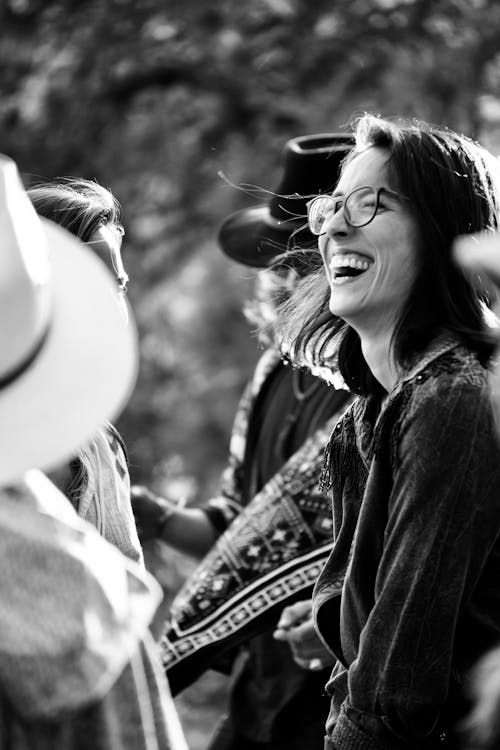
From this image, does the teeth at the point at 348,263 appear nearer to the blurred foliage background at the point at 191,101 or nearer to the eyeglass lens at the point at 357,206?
the eyeglass lens at the point at 357,206

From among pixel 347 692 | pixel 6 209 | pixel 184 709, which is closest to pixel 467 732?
pixel 347 692

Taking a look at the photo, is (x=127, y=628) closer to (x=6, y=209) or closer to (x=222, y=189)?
(x=6, y=209)

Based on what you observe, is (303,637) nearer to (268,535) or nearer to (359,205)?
(268,535)

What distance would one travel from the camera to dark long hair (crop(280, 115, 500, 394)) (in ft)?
8.01

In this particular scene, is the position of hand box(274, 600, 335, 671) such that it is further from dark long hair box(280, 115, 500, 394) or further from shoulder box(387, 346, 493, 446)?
shoulder box(387, 346, 493, 446)

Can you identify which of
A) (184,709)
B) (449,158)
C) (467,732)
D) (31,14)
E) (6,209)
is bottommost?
(184,709)

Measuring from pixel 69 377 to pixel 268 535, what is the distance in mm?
1596

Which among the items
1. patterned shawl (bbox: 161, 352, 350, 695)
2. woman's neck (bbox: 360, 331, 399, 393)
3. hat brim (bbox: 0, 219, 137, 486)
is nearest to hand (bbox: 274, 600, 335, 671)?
patterned shawl (bbox: 161, 352, 350, 695)

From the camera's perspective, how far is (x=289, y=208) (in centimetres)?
384

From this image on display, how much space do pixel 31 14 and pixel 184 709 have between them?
3812 millimetres

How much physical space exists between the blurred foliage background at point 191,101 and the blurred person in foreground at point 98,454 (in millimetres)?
3633

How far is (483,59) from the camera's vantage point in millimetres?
6703

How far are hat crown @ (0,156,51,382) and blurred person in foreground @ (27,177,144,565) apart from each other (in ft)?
0.37

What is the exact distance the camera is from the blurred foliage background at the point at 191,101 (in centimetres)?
675
